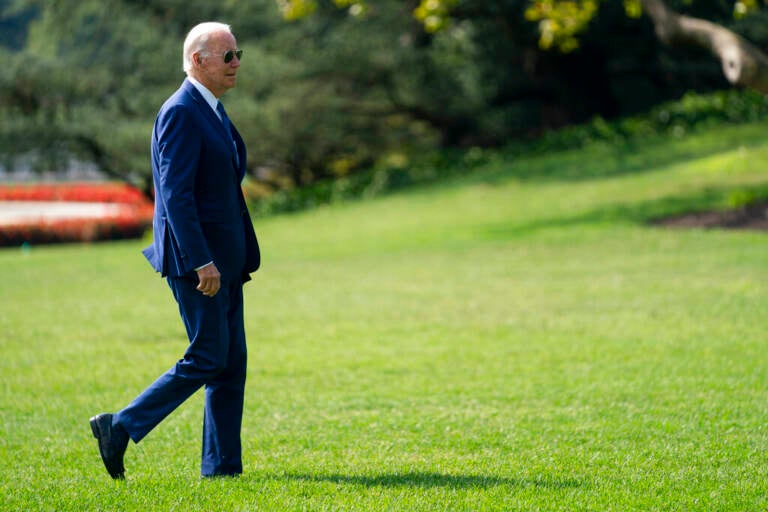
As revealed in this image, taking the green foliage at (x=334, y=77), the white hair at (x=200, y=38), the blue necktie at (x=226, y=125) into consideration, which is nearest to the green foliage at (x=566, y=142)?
the green foliage at (x=334, y=77)

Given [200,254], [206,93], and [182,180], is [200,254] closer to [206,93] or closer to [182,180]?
[182,180]

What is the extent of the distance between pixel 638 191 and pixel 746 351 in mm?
11276

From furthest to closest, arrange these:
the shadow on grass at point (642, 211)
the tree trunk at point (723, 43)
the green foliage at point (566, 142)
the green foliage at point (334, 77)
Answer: the green foliage at point (334, 77) < the green foliage at point (566, 142) < the shadow on grass at point (642, 211) < the tree trunk at point (723, 43)

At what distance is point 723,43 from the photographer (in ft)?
49.8

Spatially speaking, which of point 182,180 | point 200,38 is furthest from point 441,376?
point 200,38

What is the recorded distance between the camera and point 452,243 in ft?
53.6

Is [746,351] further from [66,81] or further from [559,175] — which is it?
[66,81]

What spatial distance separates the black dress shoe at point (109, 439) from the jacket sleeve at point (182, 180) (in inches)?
32.1

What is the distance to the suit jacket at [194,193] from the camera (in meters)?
4.49

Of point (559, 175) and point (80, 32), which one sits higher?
point (80, 32)

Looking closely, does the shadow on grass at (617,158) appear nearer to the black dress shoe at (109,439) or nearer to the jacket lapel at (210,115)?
the jacket lapel at (210,115)

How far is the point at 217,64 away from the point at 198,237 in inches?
31.1

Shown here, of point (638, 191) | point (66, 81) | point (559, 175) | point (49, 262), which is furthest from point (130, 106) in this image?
point (638, 191)

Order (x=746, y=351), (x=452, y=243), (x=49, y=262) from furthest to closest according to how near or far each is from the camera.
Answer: (x=49, y=262) < (x=452, y=243) < (x=746, y=351)
